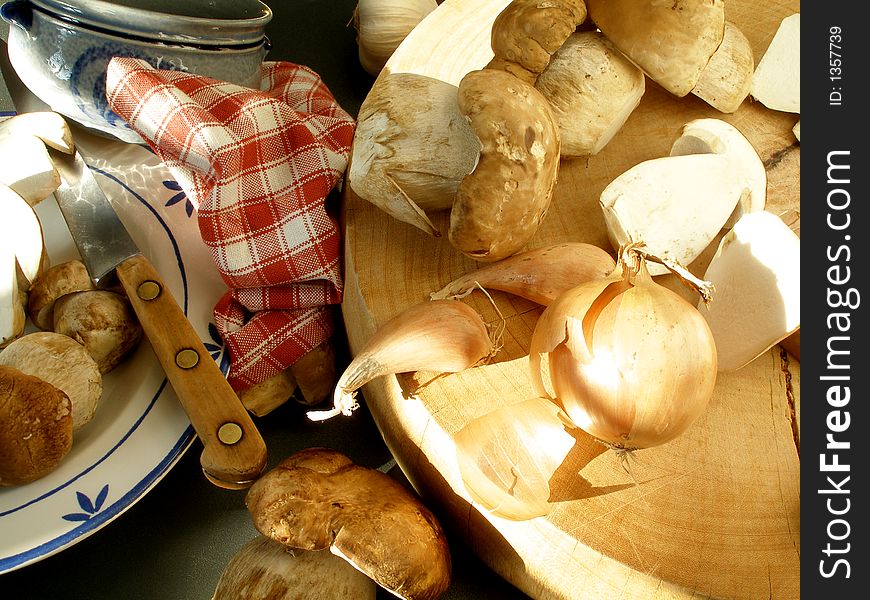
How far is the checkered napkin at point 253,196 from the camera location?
0.85 meters

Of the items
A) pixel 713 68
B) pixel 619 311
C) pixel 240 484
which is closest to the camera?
pixel 619 311

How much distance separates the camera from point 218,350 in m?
0.83

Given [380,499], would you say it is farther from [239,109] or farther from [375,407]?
[239,109]

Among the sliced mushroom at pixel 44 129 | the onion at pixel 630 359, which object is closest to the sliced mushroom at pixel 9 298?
the sliced mushroom at pixel 44 129

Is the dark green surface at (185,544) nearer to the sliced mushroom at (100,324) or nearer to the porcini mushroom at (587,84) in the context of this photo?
the sliced mushroom at (100,324)

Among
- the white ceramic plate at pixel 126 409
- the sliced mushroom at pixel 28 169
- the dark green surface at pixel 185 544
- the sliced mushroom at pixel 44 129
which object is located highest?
the sliced mushroom at pixel 44 129

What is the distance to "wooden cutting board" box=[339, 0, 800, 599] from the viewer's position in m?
0.65

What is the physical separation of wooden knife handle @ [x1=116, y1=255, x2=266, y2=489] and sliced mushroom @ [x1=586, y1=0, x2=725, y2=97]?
1.73 feet

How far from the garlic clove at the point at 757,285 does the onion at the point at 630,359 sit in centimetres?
10

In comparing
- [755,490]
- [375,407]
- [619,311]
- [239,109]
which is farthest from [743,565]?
[239,109]

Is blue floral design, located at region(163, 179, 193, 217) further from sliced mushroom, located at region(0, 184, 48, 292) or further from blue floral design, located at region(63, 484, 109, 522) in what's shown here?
blue floral design, located at region(63, 484, 109, 522)

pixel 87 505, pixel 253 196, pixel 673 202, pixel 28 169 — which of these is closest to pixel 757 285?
pixel 673 202

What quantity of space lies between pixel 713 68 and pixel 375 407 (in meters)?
0.53
